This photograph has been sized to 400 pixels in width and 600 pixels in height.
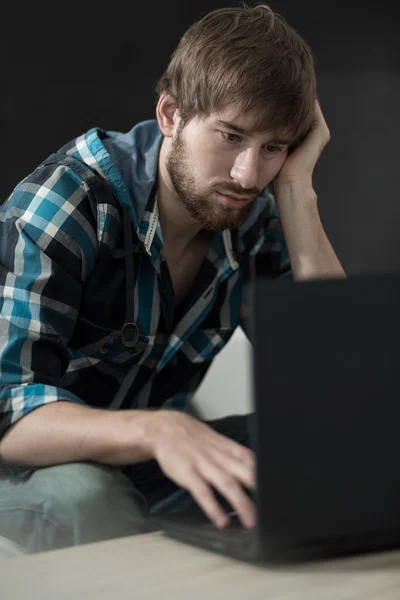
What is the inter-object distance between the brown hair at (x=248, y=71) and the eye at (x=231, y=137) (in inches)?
1.5

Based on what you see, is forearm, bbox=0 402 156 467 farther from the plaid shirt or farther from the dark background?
the dark background

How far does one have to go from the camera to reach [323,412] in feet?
2.10

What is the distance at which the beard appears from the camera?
143 cm

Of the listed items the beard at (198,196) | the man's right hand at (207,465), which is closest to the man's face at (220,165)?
the beard at (198,196)

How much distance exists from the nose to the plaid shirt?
0.54ft

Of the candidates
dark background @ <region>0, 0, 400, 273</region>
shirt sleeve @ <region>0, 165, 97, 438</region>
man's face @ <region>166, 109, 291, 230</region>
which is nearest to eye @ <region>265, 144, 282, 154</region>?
man's face @ <region>166, 109, 291, 230</region>

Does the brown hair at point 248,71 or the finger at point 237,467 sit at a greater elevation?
the brown hair at point 248,71

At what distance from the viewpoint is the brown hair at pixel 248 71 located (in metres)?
1.37

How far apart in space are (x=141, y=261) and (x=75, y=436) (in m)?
0.49

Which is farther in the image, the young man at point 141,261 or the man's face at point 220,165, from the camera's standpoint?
the man's face at point 220,165

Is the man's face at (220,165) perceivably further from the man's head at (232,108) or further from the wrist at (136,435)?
the wrist at (136,435)

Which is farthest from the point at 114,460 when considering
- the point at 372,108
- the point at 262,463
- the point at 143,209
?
the point at 372,108

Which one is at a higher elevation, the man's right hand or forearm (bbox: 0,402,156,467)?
the man's right hand

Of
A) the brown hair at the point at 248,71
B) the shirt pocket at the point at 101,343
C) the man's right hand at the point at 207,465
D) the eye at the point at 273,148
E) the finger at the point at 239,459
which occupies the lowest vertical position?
the shirt pocket at the point at 101,343
